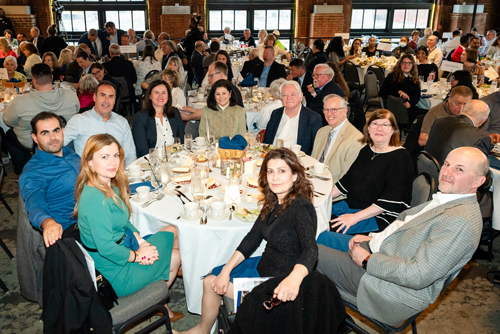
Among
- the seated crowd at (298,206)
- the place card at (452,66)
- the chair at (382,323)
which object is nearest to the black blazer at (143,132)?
the seated crowd at (298,206)

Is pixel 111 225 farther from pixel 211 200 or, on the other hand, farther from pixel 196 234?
pixel 211 200

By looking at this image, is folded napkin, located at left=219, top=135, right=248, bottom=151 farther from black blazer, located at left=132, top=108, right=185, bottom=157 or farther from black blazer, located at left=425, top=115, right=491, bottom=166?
black blazer, located at left=425, top=115, right=491, bottom=166

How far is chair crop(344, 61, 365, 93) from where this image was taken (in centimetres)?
795

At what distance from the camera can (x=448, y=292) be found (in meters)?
3.06

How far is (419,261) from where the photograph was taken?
1892mm

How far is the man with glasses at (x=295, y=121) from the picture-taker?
393 centimetres

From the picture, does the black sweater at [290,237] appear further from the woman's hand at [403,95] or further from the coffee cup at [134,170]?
the woman's hand at [403,95]

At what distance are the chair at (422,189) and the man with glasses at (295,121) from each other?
4.75ft

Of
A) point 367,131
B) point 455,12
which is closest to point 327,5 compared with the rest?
point 455,12

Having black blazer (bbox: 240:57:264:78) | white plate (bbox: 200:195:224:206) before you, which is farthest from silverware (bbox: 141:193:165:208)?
black blazer (bbox: 240:57:264:78)

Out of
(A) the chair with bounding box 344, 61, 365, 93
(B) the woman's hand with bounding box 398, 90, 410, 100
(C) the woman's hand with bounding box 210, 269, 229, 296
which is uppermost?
(A) the chair with bounding box 344, 61, 365, 93

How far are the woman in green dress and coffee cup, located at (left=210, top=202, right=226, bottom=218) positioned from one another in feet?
1.34

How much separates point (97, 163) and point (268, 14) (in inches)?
532

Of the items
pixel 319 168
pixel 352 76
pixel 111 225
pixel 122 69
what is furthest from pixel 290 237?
pixel 352 76
